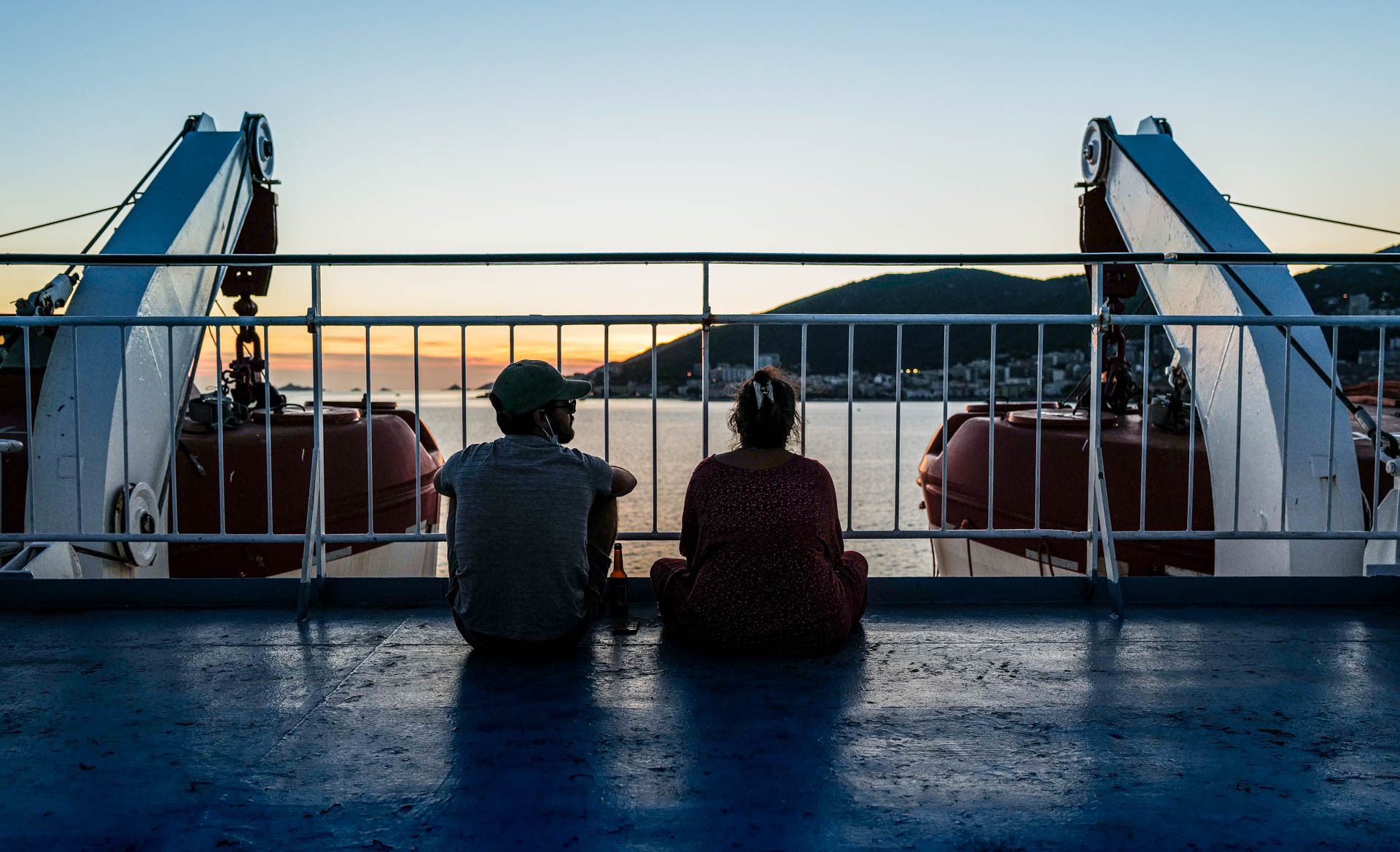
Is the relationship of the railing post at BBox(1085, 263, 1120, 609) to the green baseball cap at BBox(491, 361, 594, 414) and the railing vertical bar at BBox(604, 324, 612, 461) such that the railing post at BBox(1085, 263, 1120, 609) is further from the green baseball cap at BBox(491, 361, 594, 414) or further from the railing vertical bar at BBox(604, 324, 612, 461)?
the green baseball cap at BBox(491, 361, 594, 414)

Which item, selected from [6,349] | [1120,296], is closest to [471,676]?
[6,349]

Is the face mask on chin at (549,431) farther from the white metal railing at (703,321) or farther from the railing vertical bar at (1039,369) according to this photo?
the railing vertical bar at (1039,369)

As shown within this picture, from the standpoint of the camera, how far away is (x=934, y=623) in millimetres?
3408

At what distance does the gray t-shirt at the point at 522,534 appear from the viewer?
2754 millimetres

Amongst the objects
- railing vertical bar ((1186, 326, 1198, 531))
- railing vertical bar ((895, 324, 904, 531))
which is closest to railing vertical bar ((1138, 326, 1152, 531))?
railing vertical bar ((1186, 326, 1198, 531))

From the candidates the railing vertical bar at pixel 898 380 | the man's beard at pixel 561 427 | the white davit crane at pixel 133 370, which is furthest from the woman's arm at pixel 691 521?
the white davit crane at pixel 133 370

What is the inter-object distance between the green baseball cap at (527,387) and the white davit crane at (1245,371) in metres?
2.93

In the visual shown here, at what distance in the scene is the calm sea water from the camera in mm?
22906

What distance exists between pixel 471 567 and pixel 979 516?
215 inches

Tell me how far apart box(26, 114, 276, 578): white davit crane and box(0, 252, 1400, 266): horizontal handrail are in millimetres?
313

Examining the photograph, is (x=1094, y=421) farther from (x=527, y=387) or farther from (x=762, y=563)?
(x=527, y=387)

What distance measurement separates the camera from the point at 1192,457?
384 centimetres

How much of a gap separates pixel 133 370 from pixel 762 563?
4.49 metres

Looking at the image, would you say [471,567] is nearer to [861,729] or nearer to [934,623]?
[861,729]
